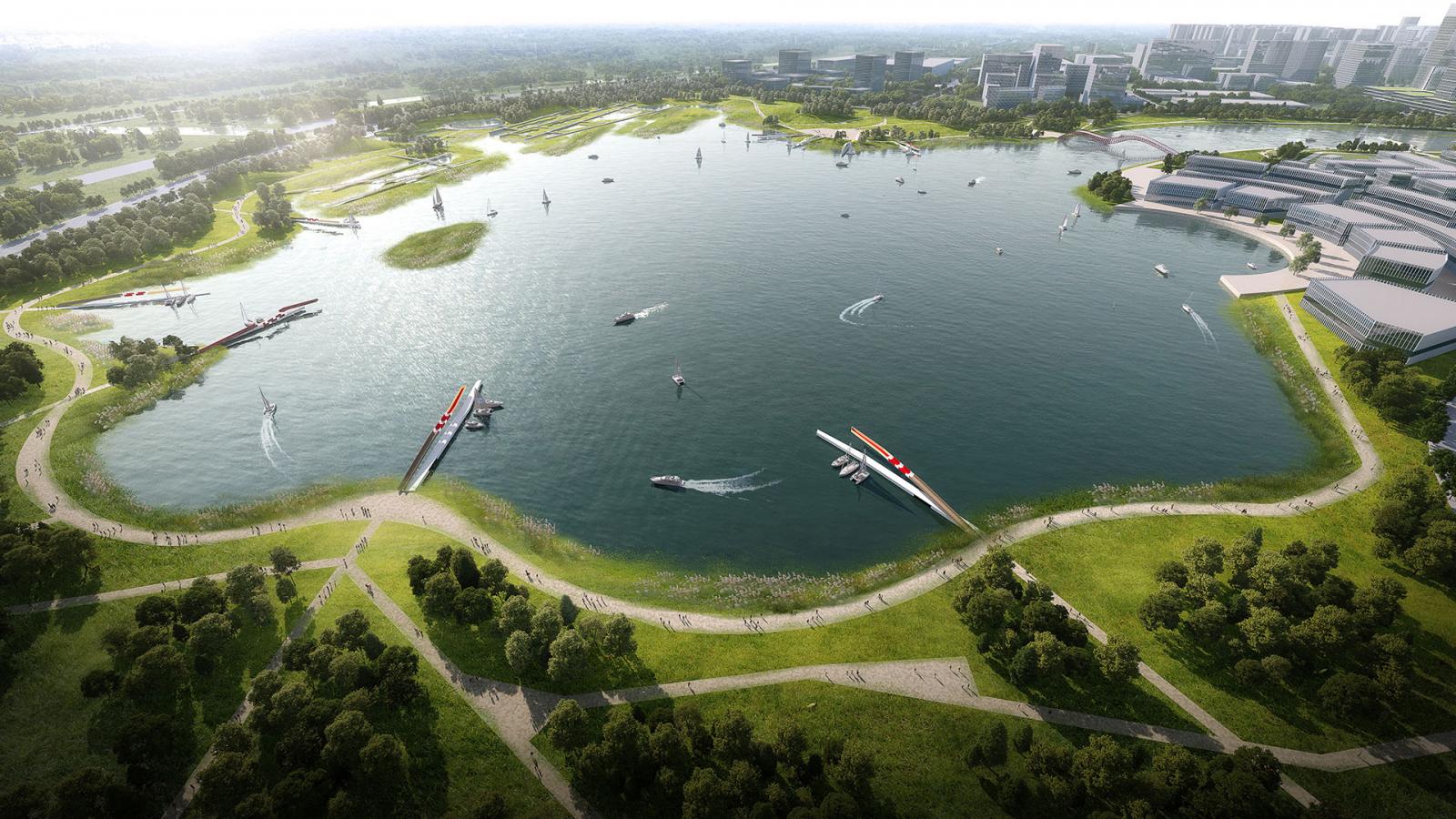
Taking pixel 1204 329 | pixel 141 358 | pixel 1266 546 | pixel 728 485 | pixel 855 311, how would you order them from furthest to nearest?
pixel 855 311 < pixel 1204 329 < pixel 141 358 < pixel 728 485 < pixel 1266 546

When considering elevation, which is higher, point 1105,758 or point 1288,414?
point 1105,758

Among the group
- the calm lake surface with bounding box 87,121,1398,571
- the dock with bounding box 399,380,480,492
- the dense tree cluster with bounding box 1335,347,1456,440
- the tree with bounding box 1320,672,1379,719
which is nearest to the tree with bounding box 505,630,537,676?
the calm lake surface with bounding box 87,121,1398,571

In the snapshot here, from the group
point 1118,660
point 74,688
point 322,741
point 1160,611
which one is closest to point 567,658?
point 322,741

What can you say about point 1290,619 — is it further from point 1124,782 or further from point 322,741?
point 322,741

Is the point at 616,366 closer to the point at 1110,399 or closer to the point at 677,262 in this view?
the point at 677,262

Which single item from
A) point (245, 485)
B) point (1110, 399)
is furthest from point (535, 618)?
point (1110, 399)
